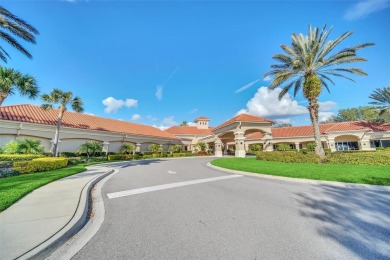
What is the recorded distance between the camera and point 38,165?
11922mm

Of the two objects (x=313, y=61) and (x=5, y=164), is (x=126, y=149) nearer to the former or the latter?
(x=5, y=164)

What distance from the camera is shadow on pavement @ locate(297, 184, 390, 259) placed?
315 centimetres

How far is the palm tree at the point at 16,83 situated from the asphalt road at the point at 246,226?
13.9 m

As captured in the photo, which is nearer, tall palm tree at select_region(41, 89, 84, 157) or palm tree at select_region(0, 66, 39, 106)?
palm tree at select_region(0, 66, 39, 106)

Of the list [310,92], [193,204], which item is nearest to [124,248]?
[193,204]

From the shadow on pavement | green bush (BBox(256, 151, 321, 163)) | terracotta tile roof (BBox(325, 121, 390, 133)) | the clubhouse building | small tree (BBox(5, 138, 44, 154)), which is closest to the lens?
the shadow on pavement

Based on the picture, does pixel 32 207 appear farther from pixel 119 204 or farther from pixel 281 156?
pixel 281 156

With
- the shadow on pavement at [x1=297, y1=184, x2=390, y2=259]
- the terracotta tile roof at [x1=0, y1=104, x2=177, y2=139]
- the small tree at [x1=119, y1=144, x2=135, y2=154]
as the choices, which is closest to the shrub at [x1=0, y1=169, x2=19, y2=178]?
the terracotta tile roof at [x1=0, y1=104, x2=177, y2=139]

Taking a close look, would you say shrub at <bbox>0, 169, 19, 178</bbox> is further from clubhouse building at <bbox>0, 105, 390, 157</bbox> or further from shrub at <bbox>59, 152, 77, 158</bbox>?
A: clubhouse building at <bbox>0, 105, 390, 157</bbox>

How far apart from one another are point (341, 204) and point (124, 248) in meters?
6.19

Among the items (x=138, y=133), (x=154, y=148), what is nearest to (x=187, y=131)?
(x=154, y=148)

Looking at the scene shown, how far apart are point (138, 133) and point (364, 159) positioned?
31.8 metres

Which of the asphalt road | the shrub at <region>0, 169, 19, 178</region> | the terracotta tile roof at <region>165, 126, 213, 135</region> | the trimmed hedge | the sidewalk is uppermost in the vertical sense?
the terracotta tile roof at <region>165, 126, 213, 135</region>

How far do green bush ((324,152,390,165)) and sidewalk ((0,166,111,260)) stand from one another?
17352mm
